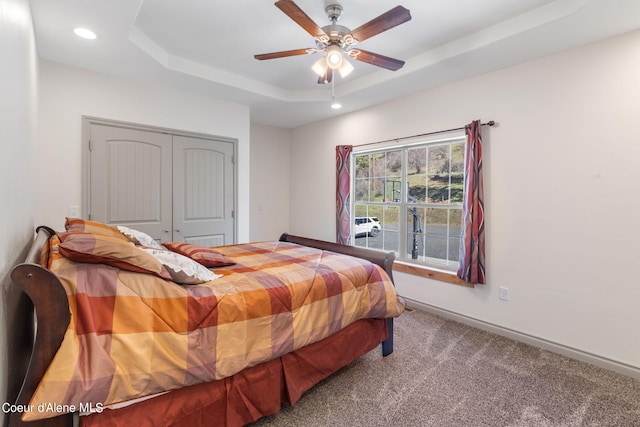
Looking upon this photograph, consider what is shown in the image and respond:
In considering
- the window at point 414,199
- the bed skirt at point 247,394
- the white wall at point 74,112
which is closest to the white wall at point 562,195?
the window at point 414,199

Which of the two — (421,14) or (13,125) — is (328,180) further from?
(13,125)

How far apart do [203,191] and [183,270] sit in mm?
2394

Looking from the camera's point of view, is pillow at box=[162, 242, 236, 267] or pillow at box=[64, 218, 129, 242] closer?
pillow at box=[64, 218, 129, 242]

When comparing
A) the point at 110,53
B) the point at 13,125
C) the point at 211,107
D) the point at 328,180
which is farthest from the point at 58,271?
the point at 328,180

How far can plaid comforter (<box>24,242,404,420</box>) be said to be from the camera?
3.49ft

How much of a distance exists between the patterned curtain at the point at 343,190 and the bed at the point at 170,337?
7.12 feet

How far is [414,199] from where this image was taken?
142 inches

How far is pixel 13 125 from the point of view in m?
1.35

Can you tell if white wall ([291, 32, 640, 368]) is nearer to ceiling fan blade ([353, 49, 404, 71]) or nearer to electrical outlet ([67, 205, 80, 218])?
ceiling fan blade ([353, 49, 404, 71])

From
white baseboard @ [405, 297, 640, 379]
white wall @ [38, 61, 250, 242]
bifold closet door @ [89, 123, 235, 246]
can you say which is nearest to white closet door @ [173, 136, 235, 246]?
bifold closet door @ [89, 123, 235, 246]

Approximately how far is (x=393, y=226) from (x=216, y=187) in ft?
7.75

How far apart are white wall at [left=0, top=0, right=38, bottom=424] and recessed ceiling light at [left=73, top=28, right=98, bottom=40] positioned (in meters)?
0.48

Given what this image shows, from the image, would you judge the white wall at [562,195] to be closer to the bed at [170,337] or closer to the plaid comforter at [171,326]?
the bed at [170,337]

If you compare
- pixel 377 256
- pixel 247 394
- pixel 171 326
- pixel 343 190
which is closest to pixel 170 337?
pixel 171 326
